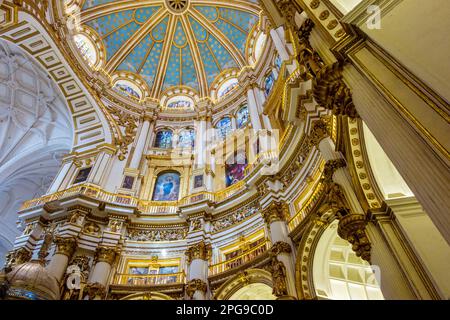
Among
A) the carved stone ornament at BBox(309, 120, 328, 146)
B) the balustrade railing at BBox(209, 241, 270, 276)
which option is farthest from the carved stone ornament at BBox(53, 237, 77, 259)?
the carved stone ornament at BBox(309, 120, 328, 146)

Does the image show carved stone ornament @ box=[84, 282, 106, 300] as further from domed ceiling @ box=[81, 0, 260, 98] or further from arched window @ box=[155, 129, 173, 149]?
domed ceiling @ box=[81, 0, 260, 98]

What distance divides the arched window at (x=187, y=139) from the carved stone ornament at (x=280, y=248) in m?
12.8

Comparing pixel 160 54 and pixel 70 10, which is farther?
pixel 160 54

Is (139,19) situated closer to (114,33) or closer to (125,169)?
(114,33)

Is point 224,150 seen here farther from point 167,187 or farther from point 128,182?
point 128,182

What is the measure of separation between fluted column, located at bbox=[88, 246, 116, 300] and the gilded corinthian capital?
24.4 feet

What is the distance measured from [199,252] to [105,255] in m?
4.37

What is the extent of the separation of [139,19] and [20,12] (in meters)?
14.0

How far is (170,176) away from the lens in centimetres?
2073

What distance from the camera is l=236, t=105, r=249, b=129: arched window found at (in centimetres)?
2144

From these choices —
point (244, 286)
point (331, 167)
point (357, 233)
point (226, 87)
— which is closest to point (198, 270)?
point (244, 286)

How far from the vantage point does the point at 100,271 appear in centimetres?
1356

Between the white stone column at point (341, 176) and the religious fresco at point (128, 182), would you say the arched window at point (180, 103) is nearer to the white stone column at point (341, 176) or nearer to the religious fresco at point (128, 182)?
the religious fresco at point (128, 182)

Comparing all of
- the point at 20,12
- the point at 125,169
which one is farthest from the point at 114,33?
the point at 125,169
